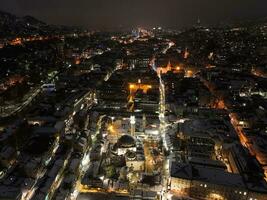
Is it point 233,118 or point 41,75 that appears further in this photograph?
point 41,75

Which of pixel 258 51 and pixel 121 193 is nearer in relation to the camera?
pixel 121 193

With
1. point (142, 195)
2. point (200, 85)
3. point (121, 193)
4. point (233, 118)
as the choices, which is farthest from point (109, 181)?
point (200, 85)

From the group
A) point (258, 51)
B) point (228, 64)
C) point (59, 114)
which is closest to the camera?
point (59, 114)

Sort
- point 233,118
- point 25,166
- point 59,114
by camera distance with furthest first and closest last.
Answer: point 233,118 → point 59,114 → point 25,166

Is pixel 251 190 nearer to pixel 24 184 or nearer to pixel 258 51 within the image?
pixel 24 184

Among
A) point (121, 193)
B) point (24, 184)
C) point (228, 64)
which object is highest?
point (228, 64)

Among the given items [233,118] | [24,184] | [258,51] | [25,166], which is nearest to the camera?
[24,184]

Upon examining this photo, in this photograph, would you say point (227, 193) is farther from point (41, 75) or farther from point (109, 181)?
point (41, 75)

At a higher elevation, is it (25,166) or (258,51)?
(258,51)

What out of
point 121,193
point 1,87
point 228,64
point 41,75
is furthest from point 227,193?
point 228,64
